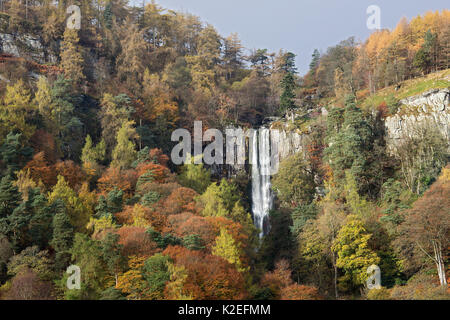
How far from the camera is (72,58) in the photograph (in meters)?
43.5

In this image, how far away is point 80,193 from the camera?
30250 mm

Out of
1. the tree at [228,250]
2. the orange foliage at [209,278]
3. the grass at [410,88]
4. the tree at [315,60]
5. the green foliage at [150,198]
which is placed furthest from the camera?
the tree at [315,60]

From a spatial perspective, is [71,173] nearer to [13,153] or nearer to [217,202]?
[13,153]

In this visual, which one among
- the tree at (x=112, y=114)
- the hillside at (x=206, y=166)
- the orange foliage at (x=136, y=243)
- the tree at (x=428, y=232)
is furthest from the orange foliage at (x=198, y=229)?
the tree at (x=112, y=114)

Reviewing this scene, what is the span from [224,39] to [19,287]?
57033 mm

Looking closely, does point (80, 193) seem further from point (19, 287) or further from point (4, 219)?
point (19, 287)

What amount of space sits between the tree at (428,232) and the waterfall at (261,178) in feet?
56.0

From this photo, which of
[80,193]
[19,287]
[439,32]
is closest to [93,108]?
[80,193]

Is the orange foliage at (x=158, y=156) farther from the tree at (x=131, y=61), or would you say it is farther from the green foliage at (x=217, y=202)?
the tree at (x=131, y=61)

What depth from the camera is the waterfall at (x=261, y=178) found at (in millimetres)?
43344

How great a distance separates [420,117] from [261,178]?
18232 mm

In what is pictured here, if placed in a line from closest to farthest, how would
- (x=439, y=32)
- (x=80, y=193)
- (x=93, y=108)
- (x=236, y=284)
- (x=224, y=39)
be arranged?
(x=236, y=284) < (x=80, y=193) < (x=93, y=108) < (x=439, y=32) < (x=224, y=39)

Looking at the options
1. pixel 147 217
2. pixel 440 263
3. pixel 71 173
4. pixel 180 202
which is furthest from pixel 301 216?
pixel 71 173

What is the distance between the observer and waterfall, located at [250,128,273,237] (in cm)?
4334
